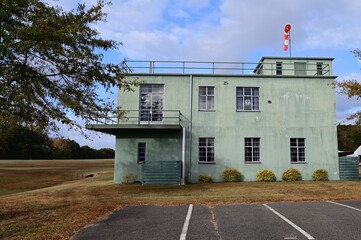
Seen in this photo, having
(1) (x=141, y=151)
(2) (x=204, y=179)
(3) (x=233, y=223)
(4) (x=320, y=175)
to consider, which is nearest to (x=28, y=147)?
(1) (x=141, y=151)

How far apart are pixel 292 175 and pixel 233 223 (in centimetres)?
1635

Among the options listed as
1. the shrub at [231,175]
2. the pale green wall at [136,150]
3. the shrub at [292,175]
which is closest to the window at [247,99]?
the shrub at [231,175]

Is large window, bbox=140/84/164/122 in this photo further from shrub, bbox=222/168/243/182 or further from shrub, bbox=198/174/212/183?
shrub, bbox=222/168/243/182

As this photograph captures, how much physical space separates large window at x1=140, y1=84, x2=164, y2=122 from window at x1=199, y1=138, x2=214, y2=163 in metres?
3.54

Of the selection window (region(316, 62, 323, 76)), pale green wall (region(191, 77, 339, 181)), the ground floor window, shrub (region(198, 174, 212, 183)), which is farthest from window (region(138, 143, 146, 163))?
window (region(316, 62, 323, 76))

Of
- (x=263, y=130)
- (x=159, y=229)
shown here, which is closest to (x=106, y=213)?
(x=159, y=229)

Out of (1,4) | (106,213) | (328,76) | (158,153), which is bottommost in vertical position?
(106,213)

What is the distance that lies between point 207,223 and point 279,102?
17785mm

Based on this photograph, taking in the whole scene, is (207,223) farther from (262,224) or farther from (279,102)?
(279,102)

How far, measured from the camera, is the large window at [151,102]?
25.0m

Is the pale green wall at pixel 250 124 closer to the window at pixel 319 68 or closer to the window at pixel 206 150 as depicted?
the window at pixel 206 150

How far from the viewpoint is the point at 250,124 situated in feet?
83.3

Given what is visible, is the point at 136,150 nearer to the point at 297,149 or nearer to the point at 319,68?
the point at 297,149

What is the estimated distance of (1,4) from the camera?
31.7 feet
